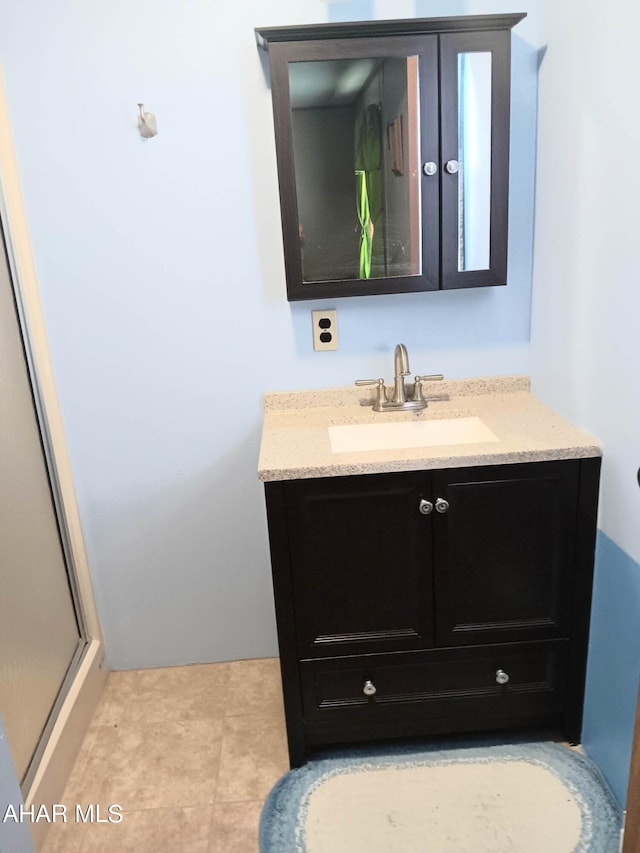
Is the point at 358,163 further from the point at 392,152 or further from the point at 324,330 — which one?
the point at 324,330

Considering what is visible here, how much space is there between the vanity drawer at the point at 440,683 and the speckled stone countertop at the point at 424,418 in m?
0.52

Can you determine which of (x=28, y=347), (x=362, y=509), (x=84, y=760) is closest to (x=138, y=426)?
(x=28, y=347)

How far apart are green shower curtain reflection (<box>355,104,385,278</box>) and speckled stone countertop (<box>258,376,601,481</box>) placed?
15.2 inches

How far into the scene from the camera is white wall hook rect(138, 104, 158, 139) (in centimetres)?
169

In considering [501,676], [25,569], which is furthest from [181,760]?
[501,676]

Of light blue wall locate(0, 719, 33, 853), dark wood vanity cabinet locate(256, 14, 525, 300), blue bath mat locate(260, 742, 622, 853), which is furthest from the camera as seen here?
dark wood vanity cabinet locate(256, 14, 525, 300)

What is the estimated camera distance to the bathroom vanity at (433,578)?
1.52m

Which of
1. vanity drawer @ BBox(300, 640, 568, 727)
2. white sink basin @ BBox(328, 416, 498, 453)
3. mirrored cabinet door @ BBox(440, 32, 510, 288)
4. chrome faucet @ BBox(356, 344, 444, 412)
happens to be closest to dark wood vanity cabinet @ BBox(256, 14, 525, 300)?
mirrored cabinet door @ BBox(440, 32, 510, 288)

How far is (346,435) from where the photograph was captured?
1.79 metres

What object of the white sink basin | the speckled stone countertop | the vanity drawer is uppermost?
the speckled stone countertop

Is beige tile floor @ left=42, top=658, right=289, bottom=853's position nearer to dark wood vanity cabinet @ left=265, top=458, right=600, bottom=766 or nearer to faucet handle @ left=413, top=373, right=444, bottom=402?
dark wood vanity cabinet @ left=265, top=458, right=600, bottom=766

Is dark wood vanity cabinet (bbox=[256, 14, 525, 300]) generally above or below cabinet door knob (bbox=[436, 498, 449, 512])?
above

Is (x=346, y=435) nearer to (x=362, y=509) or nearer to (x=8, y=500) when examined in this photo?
(x=362, y=509)

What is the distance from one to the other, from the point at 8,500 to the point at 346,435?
885 mm
